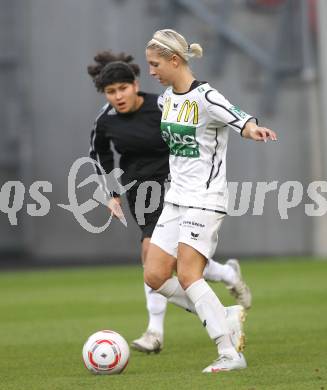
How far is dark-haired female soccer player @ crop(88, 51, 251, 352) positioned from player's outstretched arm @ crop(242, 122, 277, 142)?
1.92 m

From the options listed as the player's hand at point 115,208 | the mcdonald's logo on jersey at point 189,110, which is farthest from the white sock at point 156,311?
the mcdonald's logo on jersey at point 189,110

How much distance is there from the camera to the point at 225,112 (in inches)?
255

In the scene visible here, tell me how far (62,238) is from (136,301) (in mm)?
10797

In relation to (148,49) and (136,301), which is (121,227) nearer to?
(136,301)

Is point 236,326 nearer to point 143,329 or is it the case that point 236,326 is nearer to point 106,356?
point 106,356

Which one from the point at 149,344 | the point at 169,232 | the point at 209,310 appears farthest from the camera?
the point at 149,344

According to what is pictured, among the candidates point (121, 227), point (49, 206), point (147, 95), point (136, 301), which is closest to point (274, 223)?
point (121, 227)

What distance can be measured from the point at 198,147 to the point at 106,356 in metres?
1.34

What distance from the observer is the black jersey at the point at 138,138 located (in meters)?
Answer: 8.30

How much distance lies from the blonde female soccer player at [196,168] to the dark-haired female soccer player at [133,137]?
124 centimetres

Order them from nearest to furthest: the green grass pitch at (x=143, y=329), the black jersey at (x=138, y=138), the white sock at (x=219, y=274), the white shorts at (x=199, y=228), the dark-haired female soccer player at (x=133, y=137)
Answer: the green grass pitch at (x=143, y=329), the white shorts at (x=199, y=228), the dark-haired female soccer player at (x=133, y=137), the black jersey at (x=138, y=138), the white sock at (x=219, y=274)

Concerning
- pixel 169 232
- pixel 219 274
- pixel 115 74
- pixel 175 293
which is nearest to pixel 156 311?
pixel 219 274

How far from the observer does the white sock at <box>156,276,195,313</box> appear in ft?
23.8

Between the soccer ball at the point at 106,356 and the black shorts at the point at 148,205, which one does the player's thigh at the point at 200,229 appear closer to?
the soccer ball at the point at 106,356
